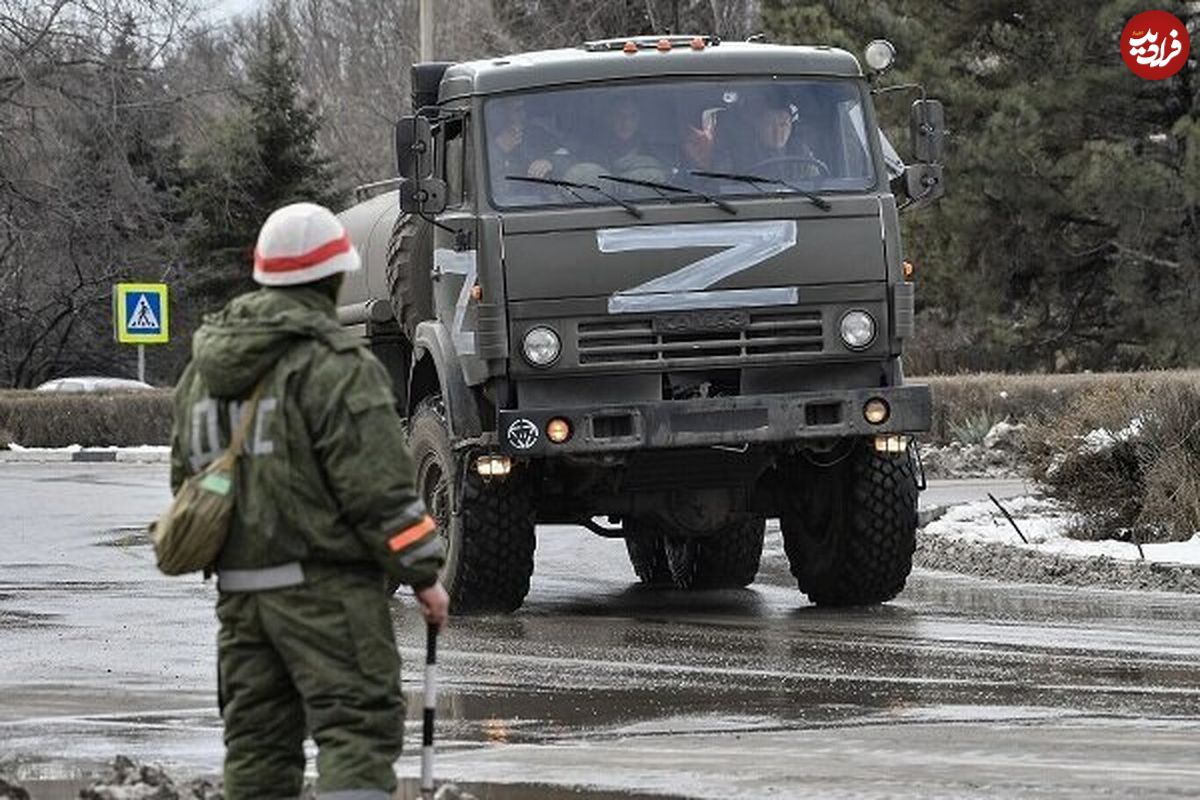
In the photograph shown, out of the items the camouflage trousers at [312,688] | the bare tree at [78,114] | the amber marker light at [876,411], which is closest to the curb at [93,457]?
the bare tree at [78,114]

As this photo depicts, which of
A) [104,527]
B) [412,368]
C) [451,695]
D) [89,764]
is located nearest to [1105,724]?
[451,695]

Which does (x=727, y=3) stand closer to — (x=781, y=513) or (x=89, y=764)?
(x=781, y=513)

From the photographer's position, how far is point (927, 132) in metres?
15.1

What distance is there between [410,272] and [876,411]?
302 cm

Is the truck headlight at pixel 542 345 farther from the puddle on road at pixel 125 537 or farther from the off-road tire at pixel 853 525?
the puddle on road at pixel 125 537

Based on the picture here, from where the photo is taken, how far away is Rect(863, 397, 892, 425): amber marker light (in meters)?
14.3

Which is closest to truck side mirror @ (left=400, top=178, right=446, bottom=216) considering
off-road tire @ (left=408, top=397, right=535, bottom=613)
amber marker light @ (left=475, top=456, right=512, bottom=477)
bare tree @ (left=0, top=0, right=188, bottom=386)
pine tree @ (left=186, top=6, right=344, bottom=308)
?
off-road tire @ (left=408, top=397, right=535, bottom=613)

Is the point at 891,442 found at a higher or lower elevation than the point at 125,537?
higher

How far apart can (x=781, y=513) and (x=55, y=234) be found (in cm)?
3664

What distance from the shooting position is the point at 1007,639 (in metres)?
13.2

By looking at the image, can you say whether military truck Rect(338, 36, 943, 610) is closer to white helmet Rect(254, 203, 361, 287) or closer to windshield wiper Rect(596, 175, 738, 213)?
windshield wiper Rect(596, 175, 738, 213)

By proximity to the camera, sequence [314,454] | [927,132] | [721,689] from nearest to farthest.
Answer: [314,454], [721,689], [927,132]

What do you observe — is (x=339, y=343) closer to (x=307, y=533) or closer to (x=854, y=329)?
(x=307, y=533)

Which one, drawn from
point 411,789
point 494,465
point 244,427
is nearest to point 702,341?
point 494,465
